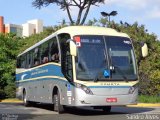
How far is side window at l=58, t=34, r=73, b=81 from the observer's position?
61.4 ft

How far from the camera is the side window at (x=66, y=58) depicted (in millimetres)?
18703

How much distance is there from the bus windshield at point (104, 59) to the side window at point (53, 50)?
1.86 metres

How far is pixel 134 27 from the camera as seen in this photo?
41844 millimetres

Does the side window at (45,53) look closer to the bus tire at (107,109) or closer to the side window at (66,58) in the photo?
the side window at (66,58)

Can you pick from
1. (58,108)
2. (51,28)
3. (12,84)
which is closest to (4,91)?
(12,84)

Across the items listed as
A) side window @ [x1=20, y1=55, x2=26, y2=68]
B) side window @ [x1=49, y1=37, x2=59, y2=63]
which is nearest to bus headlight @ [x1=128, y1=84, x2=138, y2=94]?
side window @ [x1=49, y1=37, x2=59, y2=63]

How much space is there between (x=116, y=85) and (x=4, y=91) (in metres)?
25.7

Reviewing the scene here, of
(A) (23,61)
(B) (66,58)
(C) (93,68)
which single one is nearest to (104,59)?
(C) (93,68)

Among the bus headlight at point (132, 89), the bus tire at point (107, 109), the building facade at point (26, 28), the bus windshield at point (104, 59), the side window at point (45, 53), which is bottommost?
the bus tire at point (107, 109)

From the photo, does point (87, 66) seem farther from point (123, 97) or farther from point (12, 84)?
point (12, 84)

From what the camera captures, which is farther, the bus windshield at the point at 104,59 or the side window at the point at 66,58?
the side window at the point at 66,58

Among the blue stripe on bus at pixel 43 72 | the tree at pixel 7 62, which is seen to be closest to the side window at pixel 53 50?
the blue stripe on bus at pixel 43 72

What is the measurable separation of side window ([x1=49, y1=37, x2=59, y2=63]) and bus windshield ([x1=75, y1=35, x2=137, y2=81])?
1856mm

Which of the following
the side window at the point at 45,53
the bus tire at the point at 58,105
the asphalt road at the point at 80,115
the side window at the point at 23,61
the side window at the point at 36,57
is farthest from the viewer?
the side window at the point at 23,61
